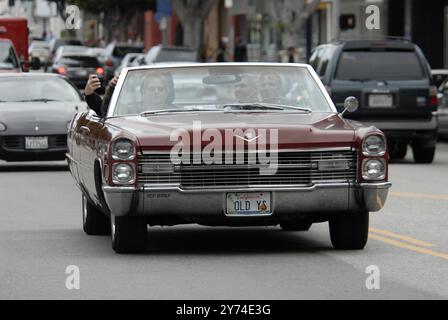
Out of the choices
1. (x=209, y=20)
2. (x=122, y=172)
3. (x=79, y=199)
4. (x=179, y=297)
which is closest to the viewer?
(x=179, y=297)

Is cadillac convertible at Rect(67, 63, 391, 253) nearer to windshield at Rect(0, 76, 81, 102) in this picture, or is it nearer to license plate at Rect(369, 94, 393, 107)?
windshield at Rect(0, 76, 81, 102)

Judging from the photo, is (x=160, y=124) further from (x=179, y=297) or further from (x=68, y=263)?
(x=179, y=297)

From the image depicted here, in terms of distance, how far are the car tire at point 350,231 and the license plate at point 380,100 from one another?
12.0 m

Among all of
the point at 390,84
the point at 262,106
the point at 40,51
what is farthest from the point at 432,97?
the point at 40,51

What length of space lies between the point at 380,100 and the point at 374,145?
1246cm

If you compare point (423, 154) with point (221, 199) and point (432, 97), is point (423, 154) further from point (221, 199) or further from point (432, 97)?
point (221, 199)

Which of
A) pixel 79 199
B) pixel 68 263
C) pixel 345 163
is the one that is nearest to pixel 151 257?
pixel 68 263

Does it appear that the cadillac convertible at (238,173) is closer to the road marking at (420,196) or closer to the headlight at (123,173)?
the headlight at (123,173)

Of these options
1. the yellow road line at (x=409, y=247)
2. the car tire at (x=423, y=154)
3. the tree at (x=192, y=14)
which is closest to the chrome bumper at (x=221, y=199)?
the yellow road line at (x=409, y=247)

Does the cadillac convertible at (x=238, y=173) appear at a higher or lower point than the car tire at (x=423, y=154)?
higher

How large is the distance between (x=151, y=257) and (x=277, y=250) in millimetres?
1120

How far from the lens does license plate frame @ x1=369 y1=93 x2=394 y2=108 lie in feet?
78.6

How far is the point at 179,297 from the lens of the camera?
944 centimetres

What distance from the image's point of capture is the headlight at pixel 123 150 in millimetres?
11352
